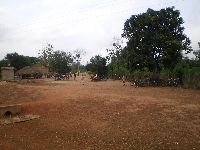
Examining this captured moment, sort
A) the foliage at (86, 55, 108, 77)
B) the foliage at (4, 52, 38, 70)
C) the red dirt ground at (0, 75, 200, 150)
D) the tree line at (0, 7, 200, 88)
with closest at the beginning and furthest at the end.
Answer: the red dirt ground at (0, 75, 200, 150)
the tree line at (0, 7, 200, 88)
the foliage at (86, 55, 108, 77)
the foliage at (4, 52, 38, 70)

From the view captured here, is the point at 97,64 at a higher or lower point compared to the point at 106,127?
higher

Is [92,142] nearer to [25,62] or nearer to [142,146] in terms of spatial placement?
[142,146]

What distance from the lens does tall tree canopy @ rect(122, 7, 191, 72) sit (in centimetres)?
3203

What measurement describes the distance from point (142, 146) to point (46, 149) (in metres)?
3.29

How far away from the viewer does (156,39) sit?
1251 inches

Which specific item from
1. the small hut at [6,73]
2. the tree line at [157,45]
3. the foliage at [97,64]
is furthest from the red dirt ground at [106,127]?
the foliage at [97,64]

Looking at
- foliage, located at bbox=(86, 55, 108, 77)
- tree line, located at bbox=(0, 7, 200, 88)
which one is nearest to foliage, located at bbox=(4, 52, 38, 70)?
foliage, located at bbox=(86, 55, 108, 77)

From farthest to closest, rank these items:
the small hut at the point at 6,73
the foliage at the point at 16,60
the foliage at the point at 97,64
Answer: the foliage at the point at 16,60, the foliage at the point at 97,64, the small hut at the point at 6,73

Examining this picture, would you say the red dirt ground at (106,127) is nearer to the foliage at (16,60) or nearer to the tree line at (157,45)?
the tree line at (157,45)

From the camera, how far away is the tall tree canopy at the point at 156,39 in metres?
32.0

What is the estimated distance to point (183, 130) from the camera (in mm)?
11445

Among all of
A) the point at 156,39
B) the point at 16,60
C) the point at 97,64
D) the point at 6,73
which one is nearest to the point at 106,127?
the point at 156,39

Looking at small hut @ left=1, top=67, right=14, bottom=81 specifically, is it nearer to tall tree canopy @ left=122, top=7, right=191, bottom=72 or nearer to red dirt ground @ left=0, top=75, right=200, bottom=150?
tall tree canopy @ left=122, top=7, right=191, bottom=72

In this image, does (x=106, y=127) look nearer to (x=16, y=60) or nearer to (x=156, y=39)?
Result: (x=156, y=39)
